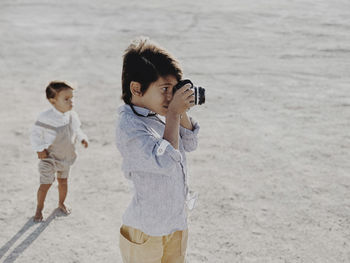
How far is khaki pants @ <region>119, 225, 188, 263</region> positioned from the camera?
2.62m

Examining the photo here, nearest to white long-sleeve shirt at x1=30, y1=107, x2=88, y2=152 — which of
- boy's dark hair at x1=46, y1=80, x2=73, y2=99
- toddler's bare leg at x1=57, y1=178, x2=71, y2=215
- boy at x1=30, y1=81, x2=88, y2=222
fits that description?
boy at x1=30, y1=81, x2=88, y2=222

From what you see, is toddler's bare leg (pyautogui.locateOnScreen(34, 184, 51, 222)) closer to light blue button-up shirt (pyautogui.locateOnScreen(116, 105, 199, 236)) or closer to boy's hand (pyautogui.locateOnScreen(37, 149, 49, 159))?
boy's hand (pyautogui.locateOnScreen(37, 149, 49, 159))

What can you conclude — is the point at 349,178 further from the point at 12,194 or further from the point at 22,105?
the point at 22,105

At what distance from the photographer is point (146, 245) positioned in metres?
2.61

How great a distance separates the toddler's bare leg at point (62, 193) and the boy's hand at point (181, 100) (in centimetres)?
242

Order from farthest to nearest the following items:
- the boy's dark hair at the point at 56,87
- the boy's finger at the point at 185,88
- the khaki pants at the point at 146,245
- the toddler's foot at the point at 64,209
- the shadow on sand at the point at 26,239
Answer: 1. the toddler's foot at the point at 64,209
2. the boy's dark hair at the point at 56,87
3. the shadow on sand at the point at 26,239
4. the khaki pants at the point at 146,245
5. the boy's finger at the point at 185,88

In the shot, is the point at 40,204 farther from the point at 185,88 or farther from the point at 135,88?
the point at 185,88

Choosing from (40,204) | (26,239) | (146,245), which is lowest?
(26,239)

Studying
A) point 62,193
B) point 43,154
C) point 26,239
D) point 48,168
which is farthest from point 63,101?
point 26,239

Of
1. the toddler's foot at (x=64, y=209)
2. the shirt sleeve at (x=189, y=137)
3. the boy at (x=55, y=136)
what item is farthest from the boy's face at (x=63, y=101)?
the shirt sleeve at (x=189, y=137)

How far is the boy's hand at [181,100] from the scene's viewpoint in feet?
7.78

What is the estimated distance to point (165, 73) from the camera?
243cm

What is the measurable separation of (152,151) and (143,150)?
0.05 metres

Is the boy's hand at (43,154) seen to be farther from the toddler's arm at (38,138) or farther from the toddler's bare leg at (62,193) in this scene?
the toddler's bare leg at (62,193)
